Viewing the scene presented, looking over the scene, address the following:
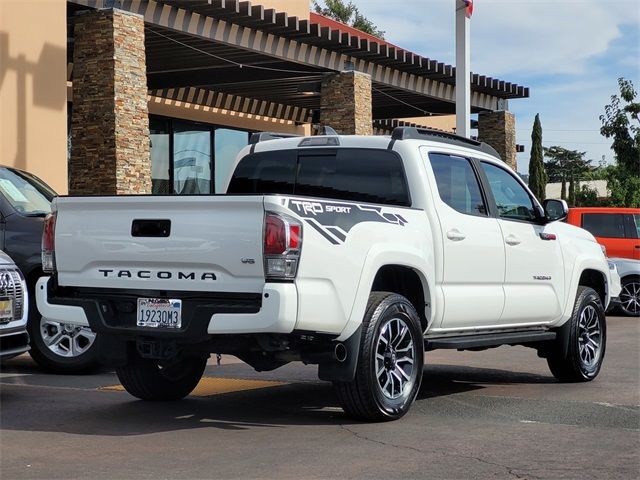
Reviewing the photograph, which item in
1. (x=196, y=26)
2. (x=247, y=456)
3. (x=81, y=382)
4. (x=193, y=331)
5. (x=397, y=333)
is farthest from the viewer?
(x=196, y=26)

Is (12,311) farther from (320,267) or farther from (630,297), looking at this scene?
(630,297)

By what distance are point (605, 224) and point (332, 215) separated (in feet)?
44.6

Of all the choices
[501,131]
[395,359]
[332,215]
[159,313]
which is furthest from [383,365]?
[501,131]

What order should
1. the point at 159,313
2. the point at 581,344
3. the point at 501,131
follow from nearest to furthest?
the point at 159,313, the point at 581,344, the point at 501,131

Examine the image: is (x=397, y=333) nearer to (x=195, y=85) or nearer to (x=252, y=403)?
(x=252, y=403)

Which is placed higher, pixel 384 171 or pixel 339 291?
pixel 384 171

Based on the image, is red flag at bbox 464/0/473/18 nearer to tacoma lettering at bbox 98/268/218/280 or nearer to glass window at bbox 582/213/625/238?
glass window at bbox 582/213/625/238

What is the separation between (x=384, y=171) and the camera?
27.2 feet

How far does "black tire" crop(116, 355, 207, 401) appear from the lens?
8297 millimetres

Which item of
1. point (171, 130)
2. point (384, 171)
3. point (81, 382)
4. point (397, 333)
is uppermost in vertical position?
point (171, 130)

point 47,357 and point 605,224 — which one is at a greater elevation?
point 605,224

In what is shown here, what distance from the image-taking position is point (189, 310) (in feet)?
22.6

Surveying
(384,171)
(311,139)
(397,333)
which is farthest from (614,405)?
(311,139)

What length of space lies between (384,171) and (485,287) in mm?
1288
